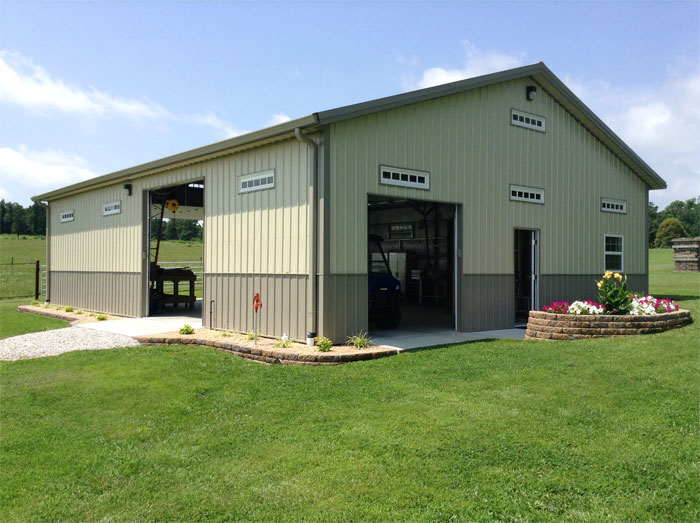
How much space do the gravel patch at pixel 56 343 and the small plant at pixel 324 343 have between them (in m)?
3.37

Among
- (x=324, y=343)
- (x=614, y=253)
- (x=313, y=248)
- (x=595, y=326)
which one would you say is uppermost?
(x=614, y=253)

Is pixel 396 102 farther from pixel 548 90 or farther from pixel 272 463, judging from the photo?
pixel 272 463

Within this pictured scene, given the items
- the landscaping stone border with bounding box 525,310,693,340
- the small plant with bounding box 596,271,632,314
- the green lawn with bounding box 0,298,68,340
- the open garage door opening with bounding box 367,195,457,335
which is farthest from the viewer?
the open garage door opening with bounding box 367,195,457,335

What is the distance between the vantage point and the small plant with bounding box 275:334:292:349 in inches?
327

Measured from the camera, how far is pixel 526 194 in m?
11.7

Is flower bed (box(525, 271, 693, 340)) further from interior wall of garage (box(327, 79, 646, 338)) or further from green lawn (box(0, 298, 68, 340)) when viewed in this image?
green lawn (box(0, 298, 68, 340))

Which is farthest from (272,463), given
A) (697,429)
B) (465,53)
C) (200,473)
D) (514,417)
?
(465,53)

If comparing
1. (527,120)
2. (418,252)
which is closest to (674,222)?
(418,252)

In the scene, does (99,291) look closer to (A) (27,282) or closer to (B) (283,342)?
(B) (283,342)

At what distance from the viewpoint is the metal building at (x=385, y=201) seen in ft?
28.2

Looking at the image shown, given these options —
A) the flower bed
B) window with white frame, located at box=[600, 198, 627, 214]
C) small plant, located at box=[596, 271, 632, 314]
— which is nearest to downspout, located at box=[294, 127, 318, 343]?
the flower bed

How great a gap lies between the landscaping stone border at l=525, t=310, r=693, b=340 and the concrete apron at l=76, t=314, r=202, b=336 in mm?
6821

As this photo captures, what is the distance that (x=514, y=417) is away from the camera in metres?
5.09

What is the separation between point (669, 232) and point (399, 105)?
74.9 meters
